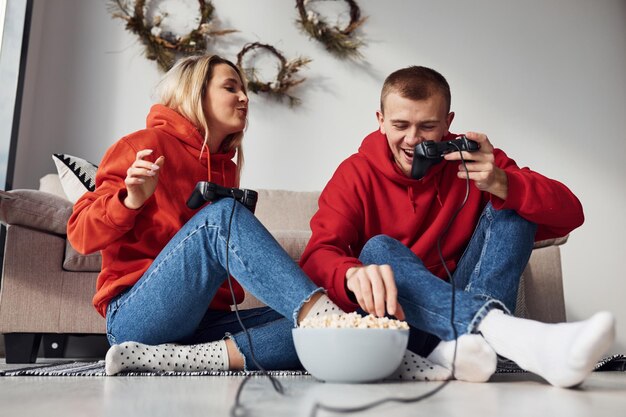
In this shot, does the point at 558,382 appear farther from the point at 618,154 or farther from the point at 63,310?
the point at 618,154

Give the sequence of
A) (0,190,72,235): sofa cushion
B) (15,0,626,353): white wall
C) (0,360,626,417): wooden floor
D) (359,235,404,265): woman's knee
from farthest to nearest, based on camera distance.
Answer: (15,0,626,353): white wall, (0,190,72,235): sofa cushion, (359,235,404,265): woman's knee, (0,360,626,417): wooden floor

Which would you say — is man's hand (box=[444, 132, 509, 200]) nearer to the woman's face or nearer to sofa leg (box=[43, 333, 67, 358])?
the woman's face

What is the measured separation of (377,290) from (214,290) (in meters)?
0.38

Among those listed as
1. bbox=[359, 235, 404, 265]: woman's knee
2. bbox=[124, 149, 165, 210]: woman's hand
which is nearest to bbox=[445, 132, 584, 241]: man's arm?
bbox=[359, 235, 404, 265]: woman's knee

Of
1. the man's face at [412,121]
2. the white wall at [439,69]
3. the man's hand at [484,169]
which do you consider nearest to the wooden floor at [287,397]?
the man's hand at [484,169]

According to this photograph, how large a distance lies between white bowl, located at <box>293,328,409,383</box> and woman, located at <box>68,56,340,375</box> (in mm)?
91

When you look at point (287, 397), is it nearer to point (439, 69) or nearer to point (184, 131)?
point (184, 131)

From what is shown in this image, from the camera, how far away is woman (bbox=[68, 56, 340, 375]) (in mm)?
1214

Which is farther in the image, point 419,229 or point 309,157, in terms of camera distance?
point 309,157

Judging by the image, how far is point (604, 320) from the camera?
923mm

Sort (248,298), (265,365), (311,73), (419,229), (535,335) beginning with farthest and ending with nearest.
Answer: (311,73), (248,298), (419,229), (265,365), (535,335)

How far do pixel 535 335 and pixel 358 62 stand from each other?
2.36 metres

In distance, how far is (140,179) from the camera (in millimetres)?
1271

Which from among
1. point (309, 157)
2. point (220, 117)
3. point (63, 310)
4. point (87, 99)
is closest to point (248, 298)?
point (63, 310)
